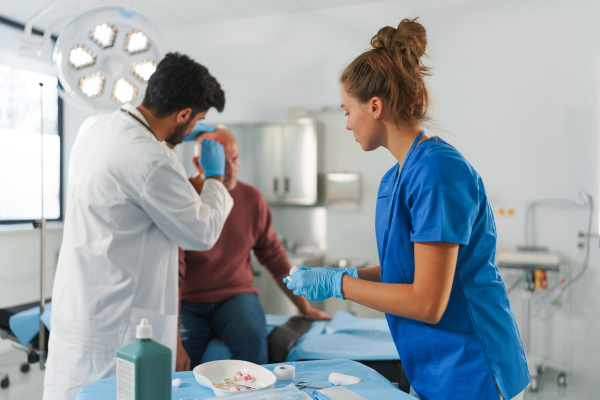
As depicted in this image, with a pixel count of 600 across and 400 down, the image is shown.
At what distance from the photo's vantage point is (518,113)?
3293 mm

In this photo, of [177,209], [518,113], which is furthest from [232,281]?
[518,113]

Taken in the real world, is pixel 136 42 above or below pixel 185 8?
below

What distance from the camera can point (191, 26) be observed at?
14.8ft

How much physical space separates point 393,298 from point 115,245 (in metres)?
0.87

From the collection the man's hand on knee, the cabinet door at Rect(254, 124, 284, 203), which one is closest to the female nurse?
the man's hand on knee

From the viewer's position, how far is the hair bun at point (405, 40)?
1028 mm

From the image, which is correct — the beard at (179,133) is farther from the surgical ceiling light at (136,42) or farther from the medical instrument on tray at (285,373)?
the medical instrument on tray at (285,373)

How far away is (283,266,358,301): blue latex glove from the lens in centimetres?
106

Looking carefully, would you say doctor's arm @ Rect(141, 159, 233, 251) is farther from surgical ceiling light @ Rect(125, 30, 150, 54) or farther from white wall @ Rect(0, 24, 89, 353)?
white wall @ Rect(0, 24, 89, 353)

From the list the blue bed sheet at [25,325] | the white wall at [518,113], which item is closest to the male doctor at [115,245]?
the blue bed sheet at [25,325]

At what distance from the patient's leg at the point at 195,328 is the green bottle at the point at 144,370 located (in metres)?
1.27

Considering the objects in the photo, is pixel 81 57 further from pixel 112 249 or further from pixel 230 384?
pixel 230 384

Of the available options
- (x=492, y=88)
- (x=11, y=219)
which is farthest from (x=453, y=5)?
(x=11, y=219)

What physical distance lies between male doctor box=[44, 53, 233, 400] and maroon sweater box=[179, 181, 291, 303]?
525 millimetres
